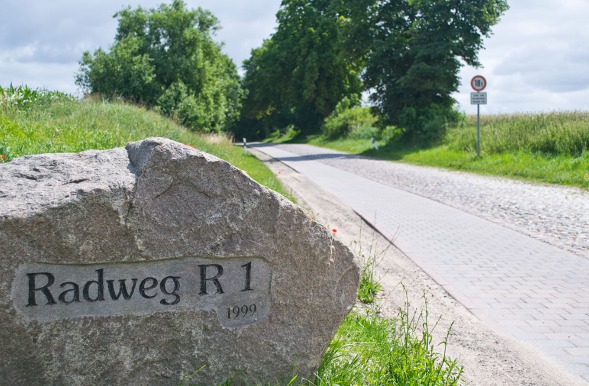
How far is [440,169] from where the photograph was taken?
2156cm

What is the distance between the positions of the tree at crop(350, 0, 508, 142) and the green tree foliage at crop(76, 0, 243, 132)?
9.22 m

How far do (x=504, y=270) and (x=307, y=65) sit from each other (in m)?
47.2

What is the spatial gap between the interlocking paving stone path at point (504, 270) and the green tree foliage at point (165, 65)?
17.3 meters

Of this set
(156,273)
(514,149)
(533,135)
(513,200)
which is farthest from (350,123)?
(156,273)

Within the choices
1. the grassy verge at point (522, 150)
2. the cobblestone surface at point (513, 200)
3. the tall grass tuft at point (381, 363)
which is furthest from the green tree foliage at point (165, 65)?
the tall grass tuft at point (381, 363)

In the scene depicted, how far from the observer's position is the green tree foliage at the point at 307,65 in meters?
52.9

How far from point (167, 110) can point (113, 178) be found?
2613 cm

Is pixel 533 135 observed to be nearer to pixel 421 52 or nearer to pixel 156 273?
pixel 421 52

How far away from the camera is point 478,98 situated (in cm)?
2197

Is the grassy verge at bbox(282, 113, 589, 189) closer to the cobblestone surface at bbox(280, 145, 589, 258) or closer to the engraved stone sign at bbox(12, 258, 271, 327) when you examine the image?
the cobblestone surface at bbox(280, 145, 589, 258)

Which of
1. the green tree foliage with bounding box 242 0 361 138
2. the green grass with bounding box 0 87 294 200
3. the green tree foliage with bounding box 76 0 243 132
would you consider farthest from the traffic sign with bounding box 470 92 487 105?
the green tree foliage with bounding box 242 0 361 138

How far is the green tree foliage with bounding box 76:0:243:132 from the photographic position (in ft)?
94.1

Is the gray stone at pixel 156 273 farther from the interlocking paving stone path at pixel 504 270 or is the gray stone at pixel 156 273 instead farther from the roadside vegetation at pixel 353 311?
the interlocking paving stone path at pixel 504 270

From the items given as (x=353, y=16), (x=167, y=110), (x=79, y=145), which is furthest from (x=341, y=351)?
(x=353, y=16)
